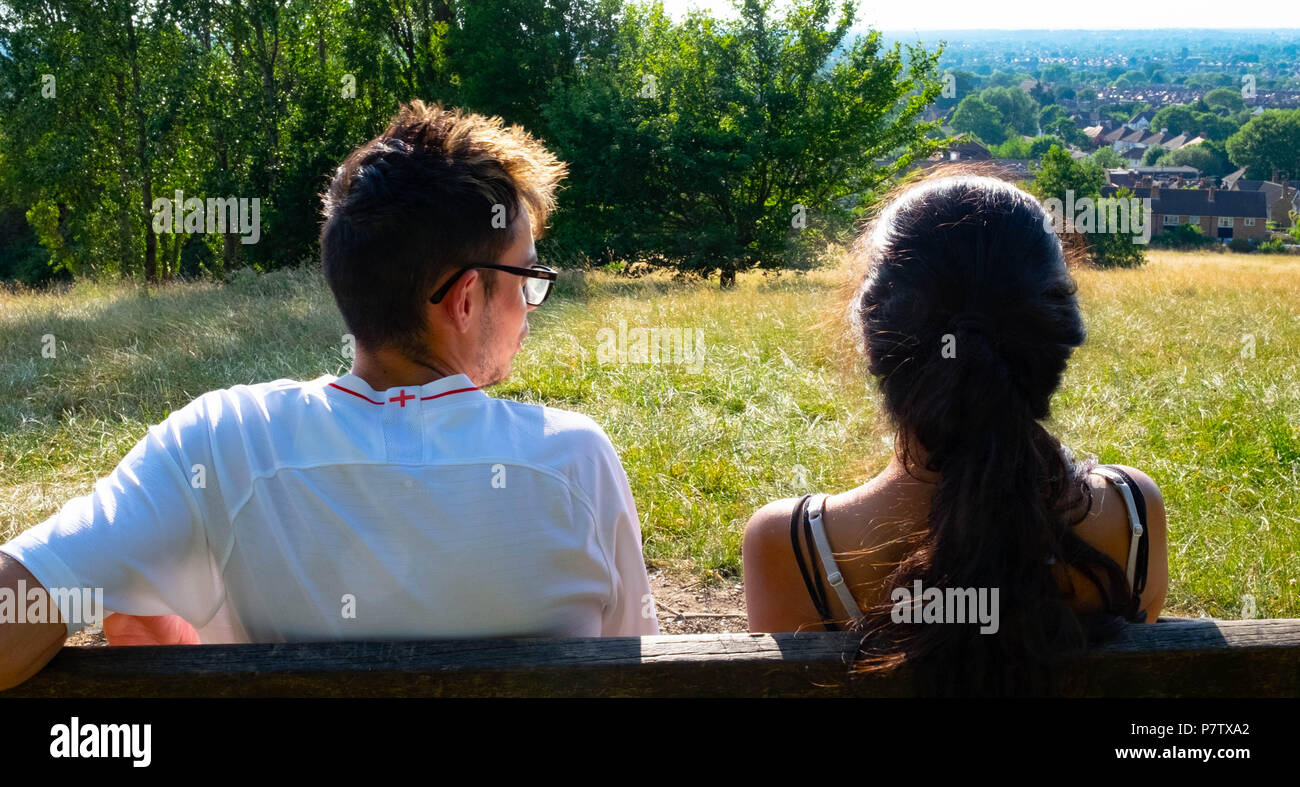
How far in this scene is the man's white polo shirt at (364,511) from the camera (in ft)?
4.88

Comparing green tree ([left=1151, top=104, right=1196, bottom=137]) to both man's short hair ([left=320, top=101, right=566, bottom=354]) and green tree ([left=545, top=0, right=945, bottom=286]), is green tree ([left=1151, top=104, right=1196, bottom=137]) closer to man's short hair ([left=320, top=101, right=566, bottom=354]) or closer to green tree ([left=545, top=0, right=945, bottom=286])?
green tree ([left=545, top=0, right=945, bottom=286])

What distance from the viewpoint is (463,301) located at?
5.63 ft

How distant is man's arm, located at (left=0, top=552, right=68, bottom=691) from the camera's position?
1.28 meters

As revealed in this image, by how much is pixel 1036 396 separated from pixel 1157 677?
17.9 inches

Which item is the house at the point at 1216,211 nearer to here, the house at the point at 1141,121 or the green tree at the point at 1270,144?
the green tree at the point at 1270,144

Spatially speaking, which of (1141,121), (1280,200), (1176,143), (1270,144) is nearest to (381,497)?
(1280,200)

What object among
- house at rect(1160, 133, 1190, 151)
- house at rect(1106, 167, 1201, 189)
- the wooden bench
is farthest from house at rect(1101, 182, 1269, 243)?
the wooden bench

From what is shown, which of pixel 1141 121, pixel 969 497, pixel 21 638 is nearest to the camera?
pixel 21 638

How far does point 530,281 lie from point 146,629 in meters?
0.90

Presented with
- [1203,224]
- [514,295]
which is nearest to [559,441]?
[514,295]

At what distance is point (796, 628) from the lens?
1.83m

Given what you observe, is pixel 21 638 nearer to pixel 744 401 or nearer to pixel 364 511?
pixel 364 511

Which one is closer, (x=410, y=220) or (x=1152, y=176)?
(x=410, y=220)

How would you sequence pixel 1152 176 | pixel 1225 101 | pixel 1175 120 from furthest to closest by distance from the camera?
pixel 1225 101
pixel 1175 120
pixel 1152 176
